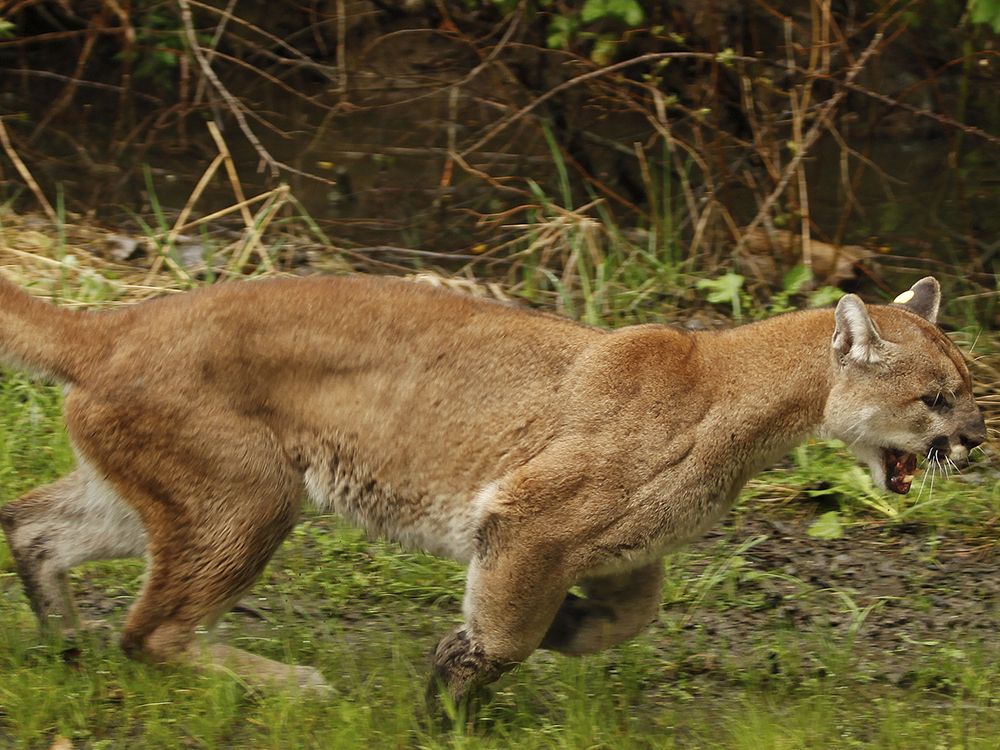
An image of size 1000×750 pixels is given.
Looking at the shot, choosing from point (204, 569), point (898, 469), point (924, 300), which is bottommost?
point (204, 569)

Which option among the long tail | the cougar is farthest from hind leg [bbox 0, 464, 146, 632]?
the long tail

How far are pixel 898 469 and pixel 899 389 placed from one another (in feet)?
1.22

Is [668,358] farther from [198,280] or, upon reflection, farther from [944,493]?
[198,280]

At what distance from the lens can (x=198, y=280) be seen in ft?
28.0

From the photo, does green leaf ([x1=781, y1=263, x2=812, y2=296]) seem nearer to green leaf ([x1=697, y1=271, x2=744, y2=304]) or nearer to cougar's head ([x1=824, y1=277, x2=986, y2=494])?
green leaf ([x1=697, y1=271, x2=744, y2=304])

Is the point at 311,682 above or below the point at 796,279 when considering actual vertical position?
below

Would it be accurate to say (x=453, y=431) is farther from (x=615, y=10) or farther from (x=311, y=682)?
(x=615, y=10)

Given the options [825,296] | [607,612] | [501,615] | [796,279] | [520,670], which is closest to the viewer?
[501,615]

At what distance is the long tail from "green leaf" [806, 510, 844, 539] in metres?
3.33

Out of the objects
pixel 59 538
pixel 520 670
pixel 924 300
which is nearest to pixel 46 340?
pixel 59 538

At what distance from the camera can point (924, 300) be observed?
561 centimetres

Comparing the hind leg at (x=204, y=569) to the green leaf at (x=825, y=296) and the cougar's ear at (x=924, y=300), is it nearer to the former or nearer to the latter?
the cougar's ear at (x=924, y=300)

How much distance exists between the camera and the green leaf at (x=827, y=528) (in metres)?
6.73

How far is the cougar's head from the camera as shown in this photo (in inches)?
200
